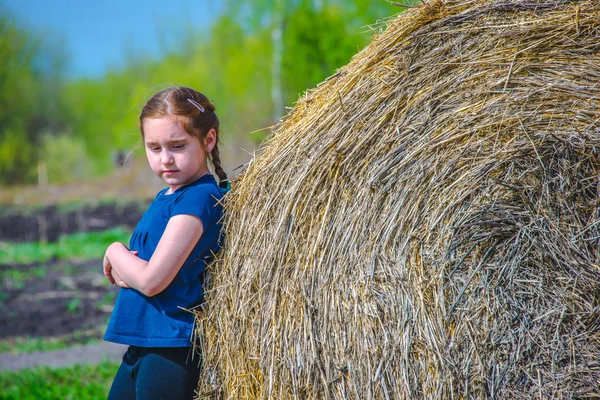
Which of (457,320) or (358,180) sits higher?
(358,180)

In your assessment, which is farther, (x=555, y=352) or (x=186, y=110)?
(x=186, y=110)

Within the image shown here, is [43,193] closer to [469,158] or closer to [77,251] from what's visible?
[77,251]

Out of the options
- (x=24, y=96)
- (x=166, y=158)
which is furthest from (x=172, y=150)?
(x=24, y=96)

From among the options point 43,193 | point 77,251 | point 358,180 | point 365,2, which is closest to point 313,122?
point 358,180

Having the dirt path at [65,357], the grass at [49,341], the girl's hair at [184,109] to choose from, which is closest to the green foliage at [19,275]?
the grass at [49,341]

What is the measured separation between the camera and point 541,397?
7.24 ft

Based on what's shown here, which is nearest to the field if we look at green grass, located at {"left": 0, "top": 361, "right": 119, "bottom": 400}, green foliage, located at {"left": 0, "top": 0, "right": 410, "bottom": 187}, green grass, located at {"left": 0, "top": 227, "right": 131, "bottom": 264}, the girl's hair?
green grass, located at {"left": 0, "top": 227, "right": 131, "bottom": 264}

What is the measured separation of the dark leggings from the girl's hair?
0.95m

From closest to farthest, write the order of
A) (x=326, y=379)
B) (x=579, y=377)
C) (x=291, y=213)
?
(x=579, y=377)
(x=326, y=379)
(x=291, y=213)

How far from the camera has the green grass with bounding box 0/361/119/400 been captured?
14.4ft

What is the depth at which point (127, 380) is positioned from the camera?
2.65 metres

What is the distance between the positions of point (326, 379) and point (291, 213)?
0.70 m

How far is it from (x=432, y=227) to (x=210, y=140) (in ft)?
3.53

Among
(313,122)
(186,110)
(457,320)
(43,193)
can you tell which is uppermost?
(186,110)
